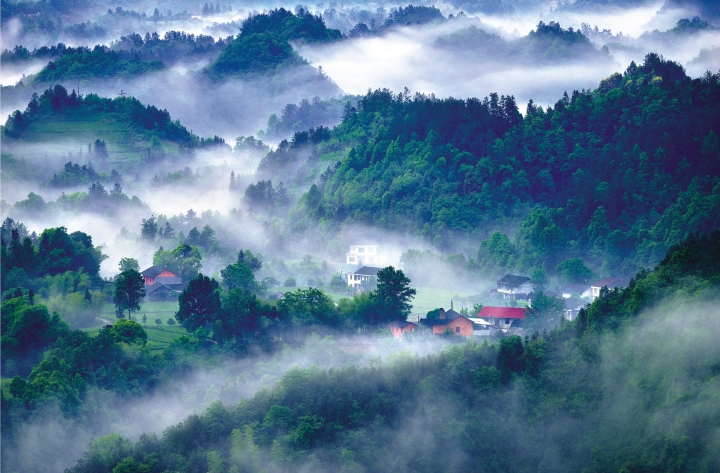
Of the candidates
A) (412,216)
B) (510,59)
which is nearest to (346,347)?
(412,216)

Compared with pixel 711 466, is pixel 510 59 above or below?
above

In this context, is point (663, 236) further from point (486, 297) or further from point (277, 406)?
point (277, 406)

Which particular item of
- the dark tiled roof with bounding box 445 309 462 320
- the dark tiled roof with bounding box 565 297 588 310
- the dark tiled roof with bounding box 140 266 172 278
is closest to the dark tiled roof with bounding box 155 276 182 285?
the dark tiled roof with bounding box 140 266 172 278

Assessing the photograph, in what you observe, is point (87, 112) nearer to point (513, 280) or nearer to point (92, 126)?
point (92, 126)

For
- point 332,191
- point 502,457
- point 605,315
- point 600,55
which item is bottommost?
point 502,457

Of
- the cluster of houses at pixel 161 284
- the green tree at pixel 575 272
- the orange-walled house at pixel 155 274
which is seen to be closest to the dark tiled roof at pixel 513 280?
the green tree at pixel 575 272

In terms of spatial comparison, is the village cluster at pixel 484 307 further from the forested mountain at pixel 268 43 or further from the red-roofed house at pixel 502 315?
the forested mountain at pixel 268 43

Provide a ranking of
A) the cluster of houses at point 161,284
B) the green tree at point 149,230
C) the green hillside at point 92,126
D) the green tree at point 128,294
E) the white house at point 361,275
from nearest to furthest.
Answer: the green tree at point 128,294 → the cluster of houses at point 161,284 → the white house at point 361,275 → the green tree at point 149,230 → the green hillside at point 92,126
